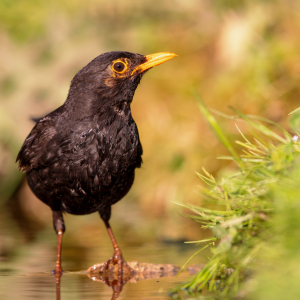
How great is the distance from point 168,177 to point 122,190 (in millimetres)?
3067

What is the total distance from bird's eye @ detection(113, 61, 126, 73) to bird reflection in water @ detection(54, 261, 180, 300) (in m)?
1.62

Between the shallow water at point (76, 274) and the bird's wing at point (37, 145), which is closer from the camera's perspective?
the shallow water at point (76, 274)

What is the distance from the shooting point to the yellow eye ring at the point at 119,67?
454cm

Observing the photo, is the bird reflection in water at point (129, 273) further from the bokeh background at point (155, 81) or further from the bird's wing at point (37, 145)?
the bird's wing at point (37, 145)

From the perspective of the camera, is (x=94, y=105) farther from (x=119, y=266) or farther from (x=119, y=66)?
(x=119, y=266)

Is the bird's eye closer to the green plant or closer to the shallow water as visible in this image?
the shallow water

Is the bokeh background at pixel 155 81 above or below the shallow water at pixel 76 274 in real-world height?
Answer: above

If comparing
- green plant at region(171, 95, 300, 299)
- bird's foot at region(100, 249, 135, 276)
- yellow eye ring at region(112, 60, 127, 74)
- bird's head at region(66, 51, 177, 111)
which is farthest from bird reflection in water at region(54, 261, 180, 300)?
yellow eye ring at region(112, 60, 127, 74)

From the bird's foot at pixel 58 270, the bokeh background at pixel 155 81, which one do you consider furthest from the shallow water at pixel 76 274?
the bokeh background at pixel 155 81

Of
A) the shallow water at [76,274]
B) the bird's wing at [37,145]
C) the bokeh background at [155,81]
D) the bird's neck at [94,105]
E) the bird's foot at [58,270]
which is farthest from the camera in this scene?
the bokeh background at [155,81]

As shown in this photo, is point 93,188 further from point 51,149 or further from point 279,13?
point 279,13

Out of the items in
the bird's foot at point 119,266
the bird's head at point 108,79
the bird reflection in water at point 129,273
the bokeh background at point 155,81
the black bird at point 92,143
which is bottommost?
the bird reflection in water at point 129,273

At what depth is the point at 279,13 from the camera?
8125mm

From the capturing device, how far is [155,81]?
8703 mm
